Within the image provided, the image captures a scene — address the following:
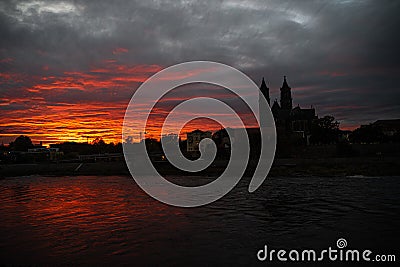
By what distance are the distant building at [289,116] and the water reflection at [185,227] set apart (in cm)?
10672

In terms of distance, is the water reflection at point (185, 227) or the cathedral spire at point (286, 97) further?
the cathedral spire at point (286, 97)

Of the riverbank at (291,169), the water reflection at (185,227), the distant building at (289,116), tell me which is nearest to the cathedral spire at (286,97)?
the distant building at (289,116)

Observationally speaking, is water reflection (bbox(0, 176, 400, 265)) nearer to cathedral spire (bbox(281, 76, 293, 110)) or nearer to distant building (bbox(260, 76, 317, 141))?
distant building (bbox(260, 76, 317, 141))

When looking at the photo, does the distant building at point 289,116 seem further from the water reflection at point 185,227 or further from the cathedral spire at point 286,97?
the water reflection at point 185,227

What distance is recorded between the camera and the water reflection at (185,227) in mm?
14172

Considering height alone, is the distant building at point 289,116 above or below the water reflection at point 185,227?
above

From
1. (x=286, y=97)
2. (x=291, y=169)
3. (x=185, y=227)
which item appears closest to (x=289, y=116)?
(x=286, y=97)

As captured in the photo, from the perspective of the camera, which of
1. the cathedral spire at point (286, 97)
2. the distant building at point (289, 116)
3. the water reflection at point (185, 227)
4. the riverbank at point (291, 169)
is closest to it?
the water reflection at point (185, 227)

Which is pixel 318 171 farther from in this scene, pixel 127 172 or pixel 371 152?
pixel 127 172

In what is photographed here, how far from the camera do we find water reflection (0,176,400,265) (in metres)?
14.2

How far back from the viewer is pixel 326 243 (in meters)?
15.3

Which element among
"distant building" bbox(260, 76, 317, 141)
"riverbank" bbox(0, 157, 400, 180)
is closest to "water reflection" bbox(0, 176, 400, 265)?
"riverbank" bbox(0, 157, 400, 180)

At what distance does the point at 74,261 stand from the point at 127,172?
158ft

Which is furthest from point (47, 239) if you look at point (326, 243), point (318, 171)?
point (318, 171)
